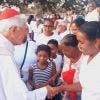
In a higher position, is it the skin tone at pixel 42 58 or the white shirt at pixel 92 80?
the white shirt at pixel 92 80

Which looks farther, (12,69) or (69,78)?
(69,78)

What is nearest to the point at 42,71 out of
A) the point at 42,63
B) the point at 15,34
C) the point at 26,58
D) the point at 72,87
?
the point at 42,63

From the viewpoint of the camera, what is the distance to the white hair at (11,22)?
195 inches

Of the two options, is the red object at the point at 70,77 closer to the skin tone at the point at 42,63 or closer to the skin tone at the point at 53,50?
the skin tone at the point at 42,63

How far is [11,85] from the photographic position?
4.47 m

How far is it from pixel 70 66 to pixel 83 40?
4.73 feet

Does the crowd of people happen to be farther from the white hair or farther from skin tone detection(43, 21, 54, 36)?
skin tone detection(43, 21, 54, 36)

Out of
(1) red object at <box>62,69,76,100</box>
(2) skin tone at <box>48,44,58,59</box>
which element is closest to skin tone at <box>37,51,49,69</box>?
(2) skin tone at <box>48,44,58,59</box>

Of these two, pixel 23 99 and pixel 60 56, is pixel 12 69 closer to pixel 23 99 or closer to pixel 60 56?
pixel 23 99

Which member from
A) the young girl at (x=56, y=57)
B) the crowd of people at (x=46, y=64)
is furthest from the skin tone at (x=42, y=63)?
the young girl at (x=56, y=57)

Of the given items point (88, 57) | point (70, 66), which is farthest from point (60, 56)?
point (88, 57)

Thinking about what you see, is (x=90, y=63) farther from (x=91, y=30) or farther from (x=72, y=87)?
(x=72, y=87)

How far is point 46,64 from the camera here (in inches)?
263

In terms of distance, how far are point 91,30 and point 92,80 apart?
60 cm
